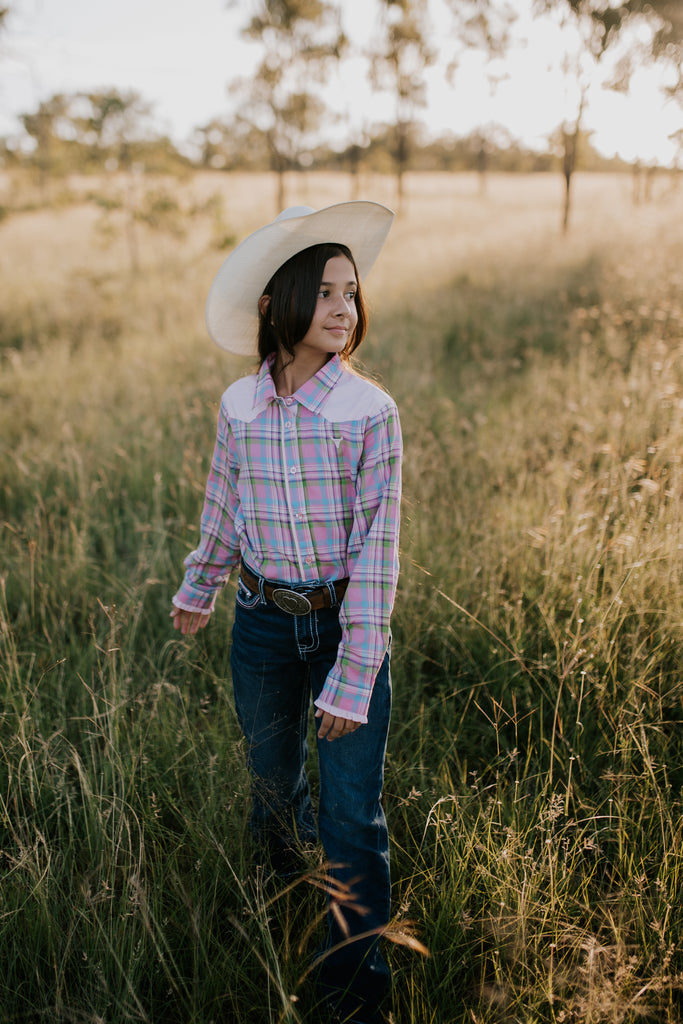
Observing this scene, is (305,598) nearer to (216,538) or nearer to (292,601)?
(292,601)

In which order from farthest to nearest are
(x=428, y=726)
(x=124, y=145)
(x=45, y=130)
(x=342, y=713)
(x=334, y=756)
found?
(x=45, y=130)
(x=124, y=145)
(x=428, y=726)
(x=334, y=756)
(x=342, y=713)

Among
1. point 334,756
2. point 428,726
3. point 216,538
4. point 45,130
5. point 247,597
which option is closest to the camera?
point 334,756

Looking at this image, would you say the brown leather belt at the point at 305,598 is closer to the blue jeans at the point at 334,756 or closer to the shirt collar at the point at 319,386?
the blue jeans at the point at 334,756

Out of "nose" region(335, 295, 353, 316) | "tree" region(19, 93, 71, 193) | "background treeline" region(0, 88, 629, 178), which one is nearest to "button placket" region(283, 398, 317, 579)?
"nose" region(335, 295, 353, 316)

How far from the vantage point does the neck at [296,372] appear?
1.60 metres

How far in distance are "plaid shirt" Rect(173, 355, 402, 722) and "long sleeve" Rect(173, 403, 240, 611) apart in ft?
0.19

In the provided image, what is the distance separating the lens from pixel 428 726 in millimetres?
2271

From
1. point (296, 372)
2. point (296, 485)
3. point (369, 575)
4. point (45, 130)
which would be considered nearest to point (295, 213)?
point (296, 372)

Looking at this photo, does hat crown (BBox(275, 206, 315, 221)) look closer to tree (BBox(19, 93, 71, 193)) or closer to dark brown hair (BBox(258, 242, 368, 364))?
dark brown hair (BBox(258, 242, 368, 364))

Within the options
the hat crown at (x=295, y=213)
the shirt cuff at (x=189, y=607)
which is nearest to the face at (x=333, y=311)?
the hat crown at (x=295, y=213)

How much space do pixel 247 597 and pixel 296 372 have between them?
23.1 inches

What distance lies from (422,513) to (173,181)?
11.5 m

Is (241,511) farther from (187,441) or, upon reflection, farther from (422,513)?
(187,441)

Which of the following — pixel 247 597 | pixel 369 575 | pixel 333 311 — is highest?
pixel 333 311
